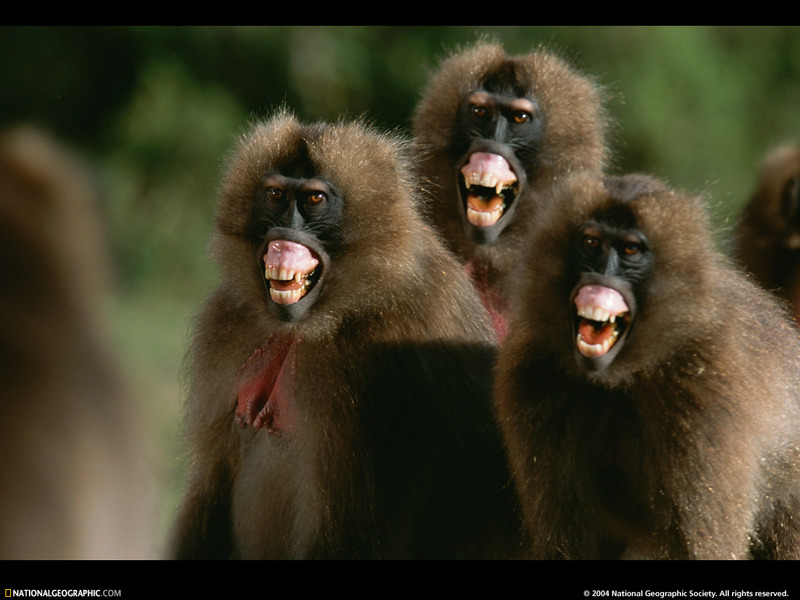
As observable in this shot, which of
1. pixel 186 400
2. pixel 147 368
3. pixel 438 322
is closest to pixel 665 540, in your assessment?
pixel 438 322

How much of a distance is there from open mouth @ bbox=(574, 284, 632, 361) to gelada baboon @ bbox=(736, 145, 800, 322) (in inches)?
108

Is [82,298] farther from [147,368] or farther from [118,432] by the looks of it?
[147,368]

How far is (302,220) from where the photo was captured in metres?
4.35

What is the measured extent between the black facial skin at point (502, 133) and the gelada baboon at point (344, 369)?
3.36ft

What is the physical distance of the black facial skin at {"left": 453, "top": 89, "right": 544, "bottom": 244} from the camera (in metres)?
5.68

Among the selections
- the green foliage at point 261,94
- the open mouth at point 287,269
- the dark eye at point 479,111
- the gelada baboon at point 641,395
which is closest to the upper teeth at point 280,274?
the open mouth at point 287,269

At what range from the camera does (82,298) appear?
2600 millimetres

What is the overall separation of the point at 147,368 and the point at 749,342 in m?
6.49

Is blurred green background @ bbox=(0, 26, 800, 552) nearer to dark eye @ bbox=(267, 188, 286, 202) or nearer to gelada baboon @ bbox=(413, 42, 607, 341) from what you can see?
gelada baboon @ bbox=(413, 42, 607, 341)

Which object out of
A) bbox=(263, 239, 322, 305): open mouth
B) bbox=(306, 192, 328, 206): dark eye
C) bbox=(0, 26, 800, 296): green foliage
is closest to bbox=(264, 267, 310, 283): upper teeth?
bbox=(263, 239, 322, 305): open mouth

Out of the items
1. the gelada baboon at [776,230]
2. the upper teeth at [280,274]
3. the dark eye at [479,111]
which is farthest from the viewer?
the gelada baboon at [776,230]

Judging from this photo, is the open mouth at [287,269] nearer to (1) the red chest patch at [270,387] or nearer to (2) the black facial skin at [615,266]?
(1) the red chest patch at [270,387]

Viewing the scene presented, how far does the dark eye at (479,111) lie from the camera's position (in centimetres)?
579

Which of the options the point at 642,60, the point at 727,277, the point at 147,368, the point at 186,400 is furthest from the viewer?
the point at 642,60
